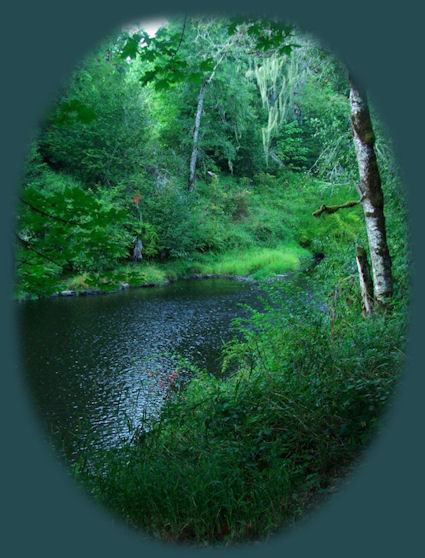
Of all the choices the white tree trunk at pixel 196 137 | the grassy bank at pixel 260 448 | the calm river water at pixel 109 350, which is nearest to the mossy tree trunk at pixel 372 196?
the grassy bank at pixel 260 448

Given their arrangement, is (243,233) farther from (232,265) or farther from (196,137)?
(196,137)

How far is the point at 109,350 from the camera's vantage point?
8852 mm

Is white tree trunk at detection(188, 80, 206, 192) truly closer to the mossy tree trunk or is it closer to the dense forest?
the dense forest

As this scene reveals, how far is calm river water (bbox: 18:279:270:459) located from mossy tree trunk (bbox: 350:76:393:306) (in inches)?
73.8

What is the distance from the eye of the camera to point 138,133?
1966 cm

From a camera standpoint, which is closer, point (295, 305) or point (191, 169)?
point (295, 305)

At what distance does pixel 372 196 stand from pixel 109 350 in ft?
20.9

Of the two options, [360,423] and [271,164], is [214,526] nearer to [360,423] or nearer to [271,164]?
[360,423]

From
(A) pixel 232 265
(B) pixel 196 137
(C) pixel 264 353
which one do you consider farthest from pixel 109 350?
(B) pixel 196 137

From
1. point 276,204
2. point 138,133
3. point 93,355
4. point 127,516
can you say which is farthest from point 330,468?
point 276,204

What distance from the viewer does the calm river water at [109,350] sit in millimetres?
5910

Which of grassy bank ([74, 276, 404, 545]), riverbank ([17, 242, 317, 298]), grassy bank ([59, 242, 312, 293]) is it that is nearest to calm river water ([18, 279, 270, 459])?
grassy bank ([74, 276, 404, 545])

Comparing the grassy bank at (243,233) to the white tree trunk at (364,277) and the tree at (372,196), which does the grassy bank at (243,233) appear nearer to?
the white tree trunk at (364,277)

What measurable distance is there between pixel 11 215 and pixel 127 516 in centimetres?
222
